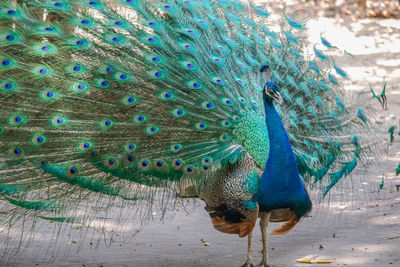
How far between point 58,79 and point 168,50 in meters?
0.82

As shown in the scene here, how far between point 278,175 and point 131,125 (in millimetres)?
1080

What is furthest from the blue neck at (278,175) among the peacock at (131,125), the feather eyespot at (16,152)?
the feather eyespot at (16,152)

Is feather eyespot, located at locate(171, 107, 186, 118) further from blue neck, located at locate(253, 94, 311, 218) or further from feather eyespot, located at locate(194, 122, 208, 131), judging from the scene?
blue neck, located at locate(253, 94, 311, 218)

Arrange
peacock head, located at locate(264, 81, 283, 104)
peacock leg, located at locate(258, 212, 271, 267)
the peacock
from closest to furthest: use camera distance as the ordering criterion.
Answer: peacock head, located at locate(264, 81, 283, 104)
the peacock
peacock leg, located at locate(258, 212, 271, 267)

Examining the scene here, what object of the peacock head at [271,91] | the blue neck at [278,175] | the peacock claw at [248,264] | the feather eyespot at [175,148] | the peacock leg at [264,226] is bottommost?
the peacock claw at [248,264]

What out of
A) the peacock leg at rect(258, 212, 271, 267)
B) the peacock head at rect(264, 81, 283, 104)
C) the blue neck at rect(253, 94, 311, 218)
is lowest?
the peacock leg at rect(258, 212, 271, 267)

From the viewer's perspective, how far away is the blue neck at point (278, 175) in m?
4.45

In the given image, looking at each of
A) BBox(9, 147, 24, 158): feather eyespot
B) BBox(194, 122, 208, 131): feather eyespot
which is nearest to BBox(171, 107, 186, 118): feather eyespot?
BBox(194, 122, 208, 131): feather eyespot

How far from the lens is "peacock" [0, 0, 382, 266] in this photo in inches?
178

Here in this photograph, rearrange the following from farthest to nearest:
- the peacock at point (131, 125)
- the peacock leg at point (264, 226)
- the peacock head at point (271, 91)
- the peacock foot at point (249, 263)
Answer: the peacock foot at point (249, 263) → the peacock leg at point (264, 226) → the peacock at point (131, 125) → the peacock head at point (271, 91)

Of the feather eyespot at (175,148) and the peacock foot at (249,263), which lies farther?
the peacock foot at (249,263)

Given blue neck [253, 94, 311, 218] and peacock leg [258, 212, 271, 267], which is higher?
blue neck [253, 94, 311, 218]

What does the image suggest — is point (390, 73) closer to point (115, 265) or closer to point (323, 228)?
point (323, 228)

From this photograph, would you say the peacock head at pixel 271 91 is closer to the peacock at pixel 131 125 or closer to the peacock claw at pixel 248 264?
the peacock at pixel 131 125
